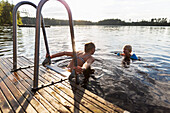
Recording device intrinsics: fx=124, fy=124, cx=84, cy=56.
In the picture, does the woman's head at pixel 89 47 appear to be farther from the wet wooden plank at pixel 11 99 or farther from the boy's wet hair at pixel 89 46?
the wet wooden plank at pixel 11 99

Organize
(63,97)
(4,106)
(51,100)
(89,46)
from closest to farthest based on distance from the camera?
(4,106) → (51,100) → (63,97) → (89,46)

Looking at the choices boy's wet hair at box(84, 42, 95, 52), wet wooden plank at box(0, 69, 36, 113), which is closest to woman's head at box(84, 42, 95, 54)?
boy's wet hair at box(84, 42, 95, 52)

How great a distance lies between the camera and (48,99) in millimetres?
2520

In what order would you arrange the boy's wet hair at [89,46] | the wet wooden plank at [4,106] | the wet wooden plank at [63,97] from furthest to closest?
the boy's wet hair at [89,46]
the wet wooden plank at [63,97]
the wet wooden plank at [4,106]

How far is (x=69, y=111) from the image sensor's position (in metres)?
2.18

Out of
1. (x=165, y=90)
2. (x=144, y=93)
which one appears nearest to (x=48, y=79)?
(x=144, y=93)

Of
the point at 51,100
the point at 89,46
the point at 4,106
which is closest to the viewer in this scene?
the point at 4,106

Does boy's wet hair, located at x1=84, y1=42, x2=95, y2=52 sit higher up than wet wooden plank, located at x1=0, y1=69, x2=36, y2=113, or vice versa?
boy's wet hair, located at x1=84, y1=42, x2=95, y2=52

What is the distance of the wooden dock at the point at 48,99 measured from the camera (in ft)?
7.33

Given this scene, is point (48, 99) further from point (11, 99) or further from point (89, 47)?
point (89, 47)

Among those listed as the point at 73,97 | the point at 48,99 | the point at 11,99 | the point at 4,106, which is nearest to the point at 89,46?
the point at 73,97

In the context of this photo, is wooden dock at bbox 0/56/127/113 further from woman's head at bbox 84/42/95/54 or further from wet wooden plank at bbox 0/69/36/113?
woman's head at bbox 84/42/95/54

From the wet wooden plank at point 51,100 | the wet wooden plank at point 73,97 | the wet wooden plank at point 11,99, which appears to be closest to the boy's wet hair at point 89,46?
the wet wooden plank at point 73,97

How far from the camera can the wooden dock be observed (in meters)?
2.23
